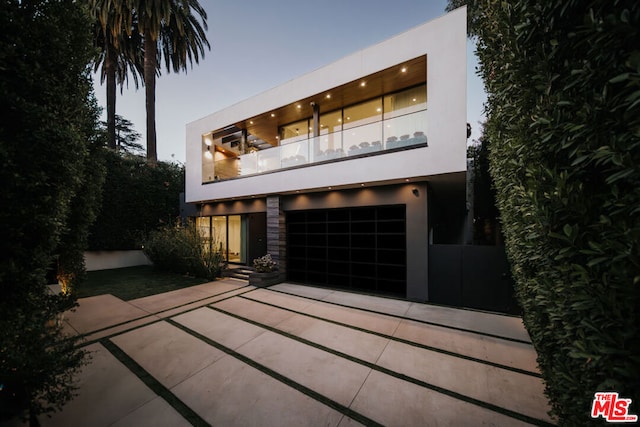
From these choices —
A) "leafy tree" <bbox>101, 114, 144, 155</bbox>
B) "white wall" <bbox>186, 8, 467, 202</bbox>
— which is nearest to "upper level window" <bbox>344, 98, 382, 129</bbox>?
"white wall" <bbox>186, 8, 467, 202</bbox>

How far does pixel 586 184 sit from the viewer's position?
4.72ft

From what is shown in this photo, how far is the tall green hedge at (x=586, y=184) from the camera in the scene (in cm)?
105

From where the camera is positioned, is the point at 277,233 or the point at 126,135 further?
the point at 126,135

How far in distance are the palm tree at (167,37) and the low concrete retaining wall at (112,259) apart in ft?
17.9

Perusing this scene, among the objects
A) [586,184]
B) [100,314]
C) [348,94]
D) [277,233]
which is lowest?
[100,314]

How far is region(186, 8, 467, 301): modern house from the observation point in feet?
18.7

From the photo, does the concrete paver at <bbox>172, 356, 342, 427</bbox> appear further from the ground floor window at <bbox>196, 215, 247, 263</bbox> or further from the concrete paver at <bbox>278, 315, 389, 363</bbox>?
the ground floor window at <bbox>196, 215, 247, 263</bbox>

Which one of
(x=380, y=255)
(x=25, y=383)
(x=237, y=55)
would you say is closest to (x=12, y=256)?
(x=25, y=383)

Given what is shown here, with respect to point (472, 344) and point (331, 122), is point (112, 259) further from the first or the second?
point (472, 344)

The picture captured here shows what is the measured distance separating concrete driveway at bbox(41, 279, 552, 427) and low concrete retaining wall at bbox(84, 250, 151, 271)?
7.29m

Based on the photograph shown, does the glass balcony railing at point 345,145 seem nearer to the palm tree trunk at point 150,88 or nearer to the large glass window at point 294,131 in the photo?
the large glass window at point 294,131

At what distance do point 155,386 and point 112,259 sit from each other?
1185 centimetres

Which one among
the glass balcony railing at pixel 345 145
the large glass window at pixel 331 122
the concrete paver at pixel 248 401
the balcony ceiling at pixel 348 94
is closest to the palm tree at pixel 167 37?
the balcony ceiling at pixel 348 94

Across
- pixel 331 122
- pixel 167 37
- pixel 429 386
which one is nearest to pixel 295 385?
pixel 429 386
